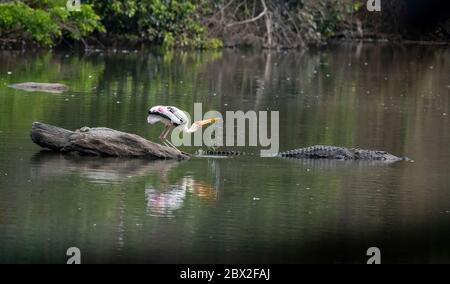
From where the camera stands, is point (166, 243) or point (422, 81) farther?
point (422, 81)

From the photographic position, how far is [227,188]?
51.5 feet

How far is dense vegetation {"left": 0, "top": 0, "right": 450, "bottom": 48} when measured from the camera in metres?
38.4

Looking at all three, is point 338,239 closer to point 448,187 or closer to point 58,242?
point 58,242

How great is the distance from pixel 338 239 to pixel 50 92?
1497 cm

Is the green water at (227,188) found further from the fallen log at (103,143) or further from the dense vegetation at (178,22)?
the dense vegetation at (178,22)

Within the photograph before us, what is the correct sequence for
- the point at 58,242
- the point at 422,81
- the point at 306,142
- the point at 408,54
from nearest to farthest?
the point at 58,242
the point at 306,142
the point at 422,81
the point at 408,54

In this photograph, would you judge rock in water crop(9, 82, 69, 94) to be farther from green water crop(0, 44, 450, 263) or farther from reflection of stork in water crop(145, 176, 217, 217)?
reflection of stork in water crop(145, 176, 217, 217)

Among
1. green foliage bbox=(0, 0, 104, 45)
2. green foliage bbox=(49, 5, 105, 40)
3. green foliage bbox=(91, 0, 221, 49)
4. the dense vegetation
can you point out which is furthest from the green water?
green foliage bbox=(91, 0, 221, 49)

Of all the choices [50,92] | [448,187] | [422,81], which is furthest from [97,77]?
[448,187]

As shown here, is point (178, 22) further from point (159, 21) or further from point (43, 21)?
point (43, 21)

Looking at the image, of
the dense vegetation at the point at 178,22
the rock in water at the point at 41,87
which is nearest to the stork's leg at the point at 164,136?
the rock in water at the point at 41,87

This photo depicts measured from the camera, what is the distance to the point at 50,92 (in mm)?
26594

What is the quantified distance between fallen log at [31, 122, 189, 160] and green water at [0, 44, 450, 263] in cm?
26

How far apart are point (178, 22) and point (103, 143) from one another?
28.2m
